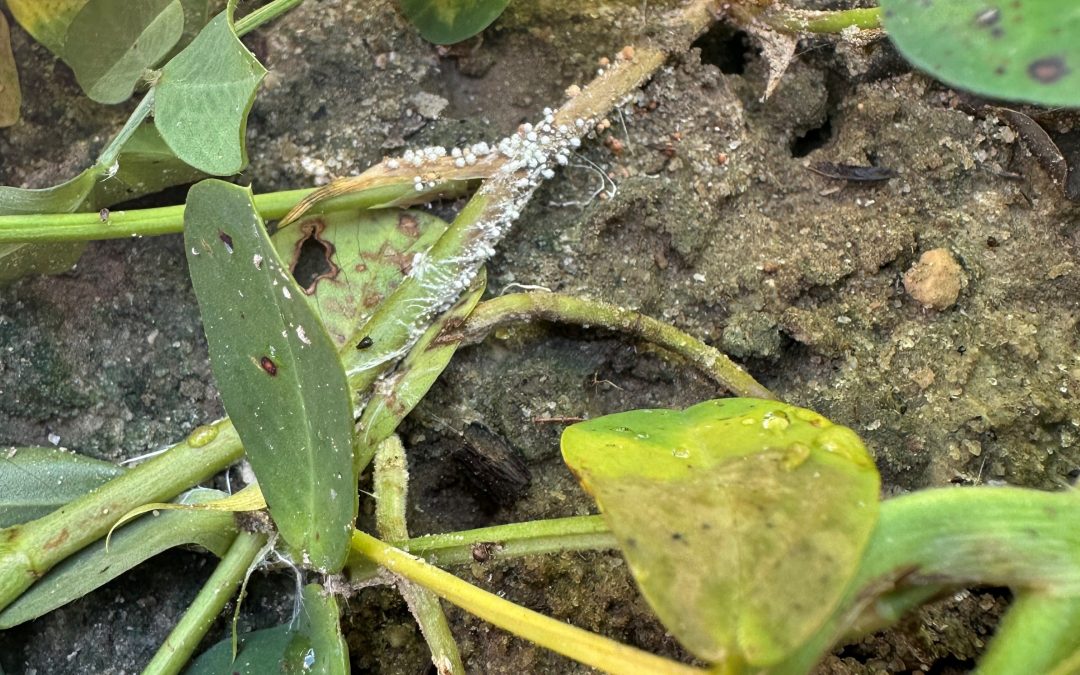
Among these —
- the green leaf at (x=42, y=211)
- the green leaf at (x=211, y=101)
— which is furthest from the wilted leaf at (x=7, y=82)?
the green leaf at (x=211, y=101)

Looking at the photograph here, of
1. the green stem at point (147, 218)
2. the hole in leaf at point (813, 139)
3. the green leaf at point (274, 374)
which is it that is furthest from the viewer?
the hole in leaf at point (813, 139)

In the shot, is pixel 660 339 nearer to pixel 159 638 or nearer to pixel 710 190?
pixel 710 190

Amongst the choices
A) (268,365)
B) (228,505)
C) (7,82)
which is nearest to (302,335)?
(268,365)

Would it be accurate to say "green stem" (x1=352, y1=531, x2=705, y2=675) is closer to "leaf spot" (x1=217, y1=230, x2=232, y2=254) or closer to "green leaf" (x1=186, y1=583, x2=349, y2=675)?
"green leaf" (x1=186, y1=583, x2=349, y2=675)

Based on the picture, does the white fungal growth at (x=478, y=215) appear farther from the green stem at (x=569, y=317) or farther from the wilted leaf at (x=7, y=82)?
the wilted leaf at (x=7, y=82)

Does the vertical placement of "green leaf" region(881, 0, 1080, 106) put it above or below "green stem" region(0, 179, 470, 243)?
above

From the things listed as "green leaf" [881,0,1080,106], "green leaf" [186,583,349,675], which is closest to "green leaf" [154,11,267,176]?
"green leaf" [186,583,349,675]
